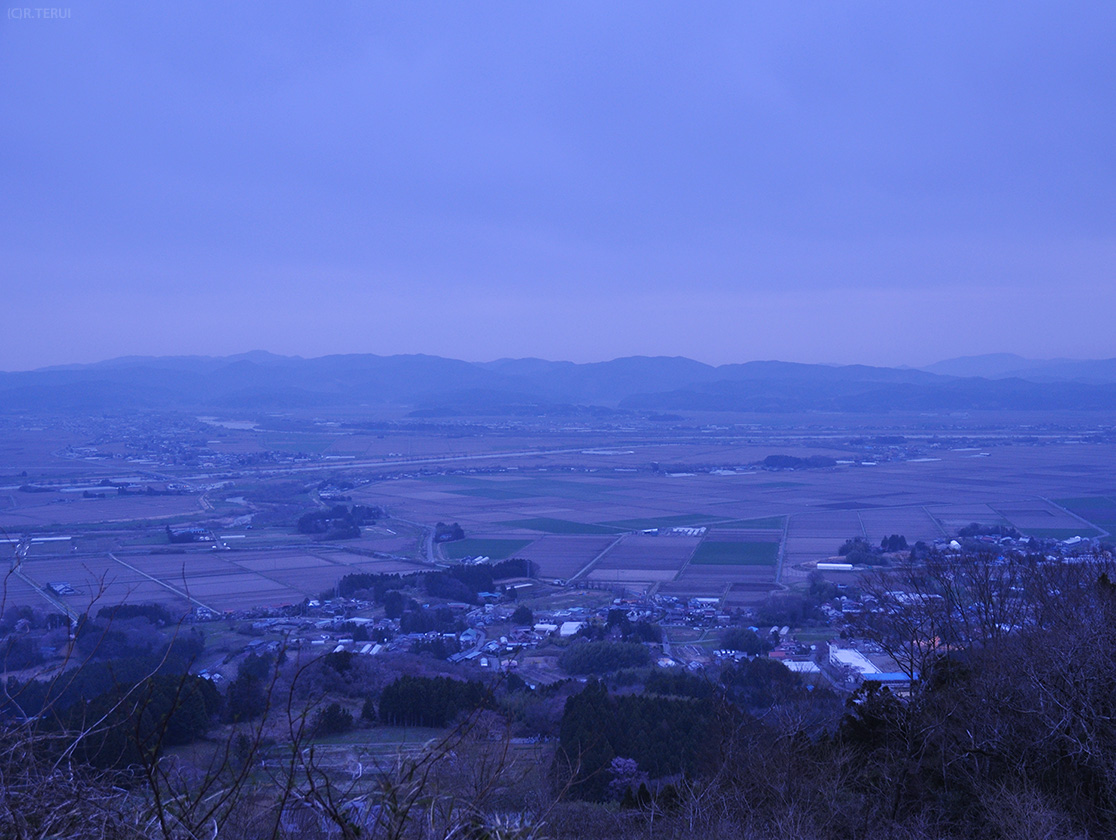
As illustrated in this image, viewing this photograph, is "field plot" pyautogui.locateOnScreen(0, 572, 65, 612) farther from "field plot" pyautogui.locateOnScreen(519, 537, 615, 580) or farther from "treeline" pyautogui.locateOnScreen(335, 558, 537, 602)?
"field plot" pyautogui.locateOnScreen(519, 537, 615, 580)

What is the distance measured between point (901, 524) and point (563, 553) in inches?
385

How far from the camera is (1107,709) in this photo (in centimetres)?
550

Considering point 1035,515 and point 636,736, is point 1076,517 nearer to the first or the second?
point 1035,515

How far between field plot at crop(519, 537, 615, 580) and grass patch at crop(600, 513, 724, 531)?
1924 millimetres

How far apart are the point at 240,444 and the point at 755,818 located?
45232 millimetres

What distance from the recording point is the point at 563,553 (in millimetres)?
19922

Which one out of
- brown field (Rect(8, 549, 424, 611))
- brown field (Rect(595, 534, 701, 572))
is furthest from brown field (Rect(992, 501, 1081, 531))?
brown field (Rect(8, 549, 424, 611))

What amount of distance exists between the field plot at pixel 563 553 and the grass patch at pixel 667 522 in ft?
6.31

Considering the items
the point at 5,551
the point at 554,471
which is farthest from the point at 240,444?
the point at 5,551

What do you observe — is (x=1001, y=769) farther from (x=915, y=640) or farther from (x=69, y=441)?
(x=69, y=441)

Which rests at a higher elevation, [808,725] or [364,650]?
[808,725]

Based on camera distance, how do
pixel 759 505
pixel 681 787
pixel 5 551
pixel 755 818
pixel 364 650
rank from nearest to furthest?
pixel 755 818 < pixel 681 787 < pixel 364 650 < pixel 5 551 < pixel 759 505

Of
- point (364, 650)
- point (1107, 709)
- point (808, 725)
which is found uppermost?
point (1107, 709)

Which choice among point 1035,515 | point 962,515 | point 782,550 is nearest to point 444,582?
point 782,550
